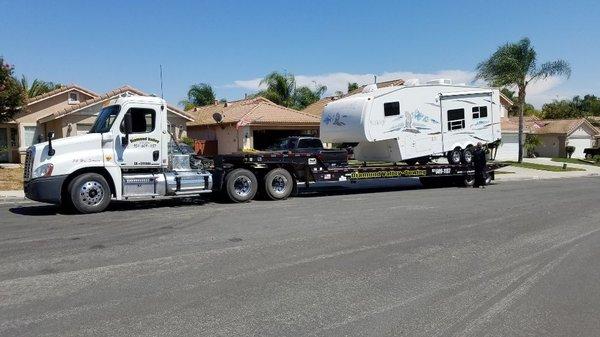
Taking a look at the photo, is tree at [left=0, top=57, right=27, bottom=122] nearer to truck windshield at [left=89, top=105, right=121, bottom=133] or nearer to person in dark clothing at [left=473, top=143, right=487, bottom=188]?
truck windshield at [left=89, top=105, right=121, bottom=133]

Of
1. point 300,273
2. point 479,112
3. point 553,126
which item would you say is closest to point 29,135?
point 479,112

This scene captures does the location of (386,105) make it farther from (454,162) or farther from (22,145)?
(22,145)

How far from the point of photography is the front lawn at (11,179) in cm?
1859

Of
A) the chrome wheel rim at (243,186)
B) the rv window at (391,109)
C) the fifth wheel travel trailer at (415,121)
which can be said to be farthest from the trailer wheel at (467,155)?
the chrome wheel rim at (243,186)

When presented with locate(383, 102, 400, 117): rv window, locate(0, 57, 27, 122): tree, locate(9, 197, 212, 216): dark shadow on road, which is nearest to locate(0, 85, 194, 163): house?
locate(0, 57, 27, 122): tree

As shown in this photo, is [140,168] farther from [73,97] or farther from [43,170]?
[73,97]

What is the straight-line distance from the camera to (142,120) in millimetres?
13000

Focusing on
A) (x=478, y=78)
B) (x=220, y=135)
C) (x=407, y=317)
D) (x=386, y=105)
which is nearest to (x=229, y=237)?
(x=407, y=317)

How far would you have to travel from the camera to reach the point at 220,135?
3625cm

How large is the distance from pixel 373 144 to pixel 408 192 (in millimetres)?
2092

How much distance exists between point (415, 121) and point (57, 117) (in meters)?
19.2

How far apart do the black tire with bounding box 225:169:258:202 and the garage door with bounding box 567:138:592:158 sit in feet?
146

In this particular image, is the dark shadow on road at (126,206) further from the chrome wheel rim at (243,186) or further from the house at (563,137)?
the house at (563,137)

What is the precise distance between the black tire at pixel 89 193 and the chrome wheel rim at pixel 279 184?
449 centimetres
